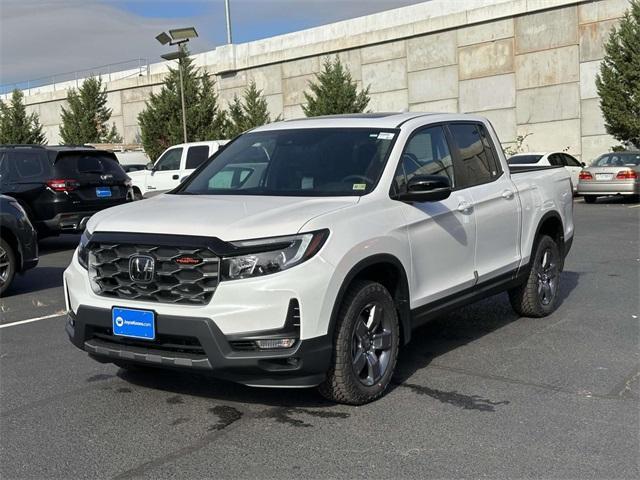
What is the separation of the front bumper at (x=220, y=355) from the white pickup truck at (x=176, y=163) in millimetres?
15189

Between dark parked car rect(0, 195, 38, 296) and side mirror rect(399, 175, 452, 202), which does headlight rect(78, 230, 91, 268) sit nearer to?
side mirror rect(399, 175, 452, 202)

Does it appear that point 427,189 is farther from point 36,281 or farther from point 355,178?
point 36,281

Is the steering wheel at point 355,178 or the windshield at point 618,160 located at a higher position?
the steering wheel at point 355,178

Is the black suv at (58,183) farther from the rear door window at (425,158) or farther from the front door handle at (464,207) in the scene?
the front door handle at (464,207)

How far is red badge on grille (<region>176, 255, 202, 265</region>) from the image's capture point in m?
4.50

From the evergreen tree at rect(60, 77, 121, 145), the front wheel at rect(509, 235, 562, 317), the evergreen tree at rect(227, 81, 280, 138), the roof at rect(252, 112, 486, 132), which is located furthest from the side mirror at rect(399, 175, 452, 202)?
the evergreen tree at rect(60, 77, 121, 145)

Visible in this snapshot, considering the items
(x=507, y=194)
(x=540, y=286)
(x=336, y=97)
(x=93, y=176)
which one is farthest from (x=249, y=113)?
(x=507, y=194)

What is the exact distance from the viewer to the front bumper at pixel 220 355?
14.5 feet

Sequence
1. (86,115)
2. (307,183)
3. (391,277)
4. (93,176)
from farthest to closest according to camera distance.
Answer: (86,115) < (93,176) < (307,183) < (391,277)

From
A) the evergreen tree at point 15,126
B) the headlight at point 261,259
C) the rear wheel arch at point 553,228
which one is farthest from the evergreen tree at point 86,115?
the headlight at point 261,259

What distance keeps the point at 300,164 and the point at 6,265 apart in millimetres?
5250

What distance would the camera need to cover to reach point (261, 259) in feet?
14.6

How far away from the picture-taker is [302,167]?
5703 mm

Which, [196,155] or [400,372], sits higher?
[196,155]
